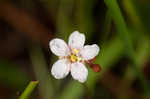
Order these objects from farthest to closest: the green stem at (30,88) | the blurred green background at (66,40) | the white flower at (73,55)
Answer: the blurred green background at (66,40) → the white flower at (73,55) → the green stem at (30,88)

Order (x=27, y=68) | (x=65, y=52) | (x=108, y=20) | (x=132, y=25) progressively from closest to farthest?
(x=65, y=52)
(x=108, y=20)
(x=132, y=25)
(x=27, y=68)

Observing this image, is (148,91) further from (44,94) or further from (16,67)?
(16,67)

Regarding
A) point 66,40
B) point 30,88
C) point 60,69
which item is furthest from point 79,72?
point 66,40

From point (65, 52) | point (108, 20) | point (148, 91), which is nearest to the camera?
point (65, 52)

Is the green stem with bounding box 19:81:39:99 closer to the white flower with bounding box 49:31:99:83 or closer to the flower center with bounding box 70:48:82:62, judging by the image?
the white flower with bounding box 49:31:99:83

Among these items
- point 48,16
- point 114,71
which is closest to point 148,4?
point 114,71

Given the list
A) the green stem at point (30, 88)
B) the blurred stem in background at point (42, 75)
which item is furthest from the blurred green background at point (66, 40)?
the green stem at point (30, 88)

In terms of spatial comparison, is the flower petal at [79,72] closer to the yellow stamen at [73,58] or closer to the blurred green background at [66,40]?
the yellow stamen at [73,58]
